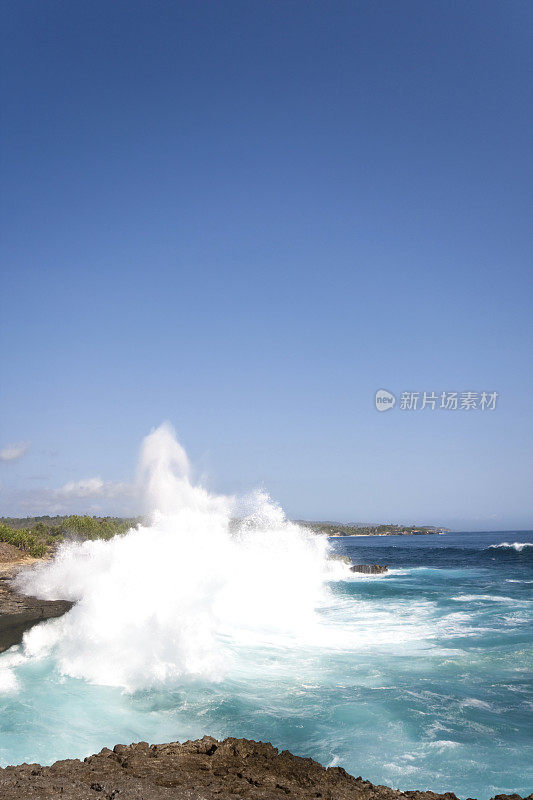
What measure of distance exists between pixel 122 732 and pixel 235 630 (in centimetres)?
992

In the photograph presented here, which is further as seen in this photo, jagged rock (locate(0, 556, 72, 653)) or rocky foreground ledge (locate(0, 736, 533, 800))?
jagged rock (locate(0, 556, 72, 653))

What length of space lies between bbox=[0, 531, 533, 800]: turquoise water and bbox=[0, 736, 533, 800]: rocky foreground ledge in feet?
4.54

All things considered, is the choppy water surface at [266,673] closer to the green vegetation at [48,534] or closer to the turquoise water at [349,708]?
the turquoise water at [349,708]

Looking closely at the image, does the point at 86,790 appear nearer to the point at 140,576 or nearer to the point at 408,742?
the point at 408,742

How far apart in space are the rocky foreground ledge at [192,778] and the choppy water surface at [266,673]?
141cm

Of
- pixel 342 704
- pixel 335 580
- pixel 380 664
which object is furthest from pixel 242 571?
pixel 342 704

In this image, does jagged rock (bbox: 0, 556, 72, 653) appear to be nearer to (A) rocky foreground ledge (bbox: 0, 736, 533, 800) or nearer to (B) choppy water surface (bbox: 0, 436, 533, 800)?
(B) choppy water surface (bbox: 0, 436, 533, 800)

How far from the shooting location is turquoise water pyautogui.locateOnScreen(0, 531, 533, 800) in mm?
8805

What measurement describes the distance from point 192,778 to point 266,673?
23.7 feet

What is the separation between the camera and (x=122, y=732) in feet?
32.7

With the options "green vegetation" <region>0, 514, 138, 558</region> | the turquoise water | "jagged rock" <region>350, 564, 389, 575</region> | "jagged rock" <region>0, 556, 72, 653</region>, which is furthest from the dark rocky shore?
"jagged rock" <region>350, 564, 389, 575</region>

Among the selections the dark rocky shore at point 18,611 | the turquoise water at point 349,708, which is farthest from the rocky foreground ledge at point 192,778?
the dark rocky shore at point 18,611

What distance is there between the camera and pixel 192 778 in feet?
22.8

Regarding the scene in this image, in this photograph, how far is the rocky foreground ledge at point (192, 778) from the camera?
21.1ft
